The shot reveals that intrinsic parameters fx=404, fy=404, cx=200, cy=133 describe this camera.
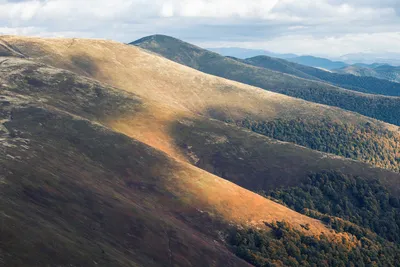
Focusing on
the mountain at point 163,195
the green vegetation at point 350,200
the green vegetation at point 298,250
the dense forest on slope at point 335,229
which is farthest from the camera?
the green vegetation at point 350,200

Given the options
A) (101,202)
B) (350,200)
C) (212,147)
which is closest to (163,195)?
(101,202)

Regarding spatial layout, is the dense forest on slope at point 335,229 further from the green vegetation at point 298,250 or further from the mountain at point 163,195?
the mountain at point 163,195

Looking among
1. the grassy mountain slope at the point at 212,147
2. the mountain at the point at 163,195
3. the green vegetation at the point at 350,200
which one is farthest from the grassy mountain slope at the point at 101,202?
the green vegetation at the point at 350,200

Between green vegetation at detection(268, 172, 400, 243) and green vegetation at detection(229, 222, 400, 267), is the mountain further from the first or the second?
green vegetation at detection(268, 172, 400, 243)

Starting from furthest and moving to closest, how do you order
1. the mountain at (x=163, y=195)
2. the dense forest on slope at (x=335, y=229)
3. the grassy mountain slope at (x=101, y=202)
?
the dense forest on slope at (x=335, y=229)
the mountain at (x=163, y=195)
the grassy mountain slope at (x=101, y=202)

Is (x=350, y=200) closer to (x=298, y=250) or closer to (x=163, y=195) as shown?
(x=298, y=250)
